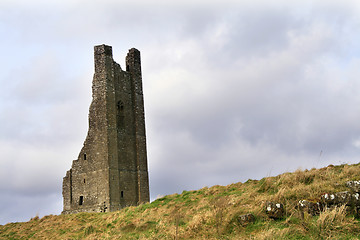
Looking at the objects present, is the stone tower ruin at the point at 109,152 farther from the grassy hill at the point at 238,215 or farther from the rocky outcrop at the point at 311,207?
the rocky outcrop at the point at 311,207

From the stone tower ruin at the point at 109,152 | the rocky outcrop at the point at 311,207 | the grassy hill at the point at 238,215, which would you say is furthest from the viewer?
the stone tower ruin at the point at 109,152

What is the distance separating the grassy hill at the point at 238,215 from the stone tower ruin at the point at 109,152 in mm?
11493

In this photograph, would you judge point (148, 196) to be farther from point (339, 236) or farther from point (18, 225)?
point (339, 236)

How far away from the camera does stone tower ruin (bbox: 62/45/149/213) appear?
1439 inches

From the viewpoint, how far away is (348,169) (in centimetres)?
1667

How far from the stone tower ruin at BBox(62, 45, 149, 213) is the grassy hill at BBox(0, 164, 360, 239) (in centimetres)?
1149

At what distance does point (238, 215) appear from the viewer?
617 inches

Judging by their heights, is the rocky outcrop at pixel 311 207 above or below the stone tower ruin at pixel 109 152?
below

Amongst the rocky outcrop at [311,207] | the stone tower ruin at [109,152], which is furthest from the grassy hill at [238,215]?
the stone tower ruin at [109,152]

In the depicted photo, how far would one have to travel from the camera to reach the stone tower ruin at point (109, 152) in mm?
36562

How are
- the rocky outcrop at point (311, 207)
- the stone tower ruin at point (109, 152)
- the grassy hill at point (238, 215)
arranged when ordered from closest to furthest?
the grassy hill at point (238, 215), the rocky outcrop at point (311, 207), the stone tower ruin at point (109, 152)

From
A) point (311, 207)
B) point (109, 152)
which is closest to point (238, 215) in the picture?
point (311, 207)

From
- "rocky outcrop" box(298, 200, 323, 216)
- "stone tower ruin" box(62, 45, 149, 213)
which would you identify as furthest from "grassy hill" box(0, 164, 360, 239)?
"stone tower ruin" box(62, 45, 149, 213)

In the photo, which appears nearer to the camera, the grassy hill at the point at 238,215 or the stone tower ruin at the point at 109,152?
the grassy hill at the point at 238,215
